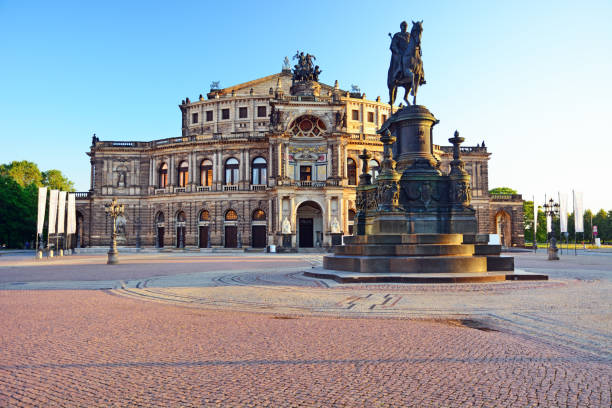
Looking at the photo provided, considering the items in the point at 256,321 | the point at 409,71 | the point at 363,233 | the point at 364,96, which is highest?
the point at 364,96

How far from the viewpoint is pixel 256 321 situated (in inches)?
315

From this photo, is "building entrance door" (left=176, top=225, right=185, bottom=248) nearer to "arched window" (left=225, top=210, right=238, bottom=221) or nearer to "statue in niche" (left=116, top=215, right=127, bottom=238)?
"arched window" (left=225, top=210, right=238, bottom=221)

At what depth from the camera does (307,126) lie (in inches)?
2135

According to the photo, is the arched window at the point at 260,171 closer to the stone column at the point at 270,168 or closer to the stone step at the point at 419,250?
the stone column at the point at 270,168

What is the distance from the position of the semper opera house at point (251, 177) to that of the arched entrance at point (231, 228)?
127mm

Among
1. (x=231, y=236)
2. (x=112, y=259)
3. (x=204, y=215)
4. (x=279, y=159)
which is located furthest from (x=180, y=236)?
(x=112, y=259)

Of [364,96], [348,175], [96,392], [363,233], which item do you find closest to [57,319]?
[96,392]

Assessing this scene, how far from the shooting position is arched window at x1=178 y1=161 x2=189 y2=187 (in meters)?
58.5

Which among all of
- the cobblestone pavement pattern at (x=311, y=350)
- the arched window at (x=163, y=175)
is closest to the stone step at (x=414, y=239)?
the cobblestone pavement pattern at (x=311, y=350)

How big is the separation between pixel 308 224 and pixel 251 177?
958cm

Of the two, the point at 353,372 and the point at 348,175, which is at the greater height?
the point at 348,175

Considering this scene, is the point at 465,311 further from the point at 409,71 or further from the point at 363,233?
the point at 409,71

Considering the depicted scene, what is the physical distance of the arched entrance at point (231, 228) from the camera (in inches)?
2178

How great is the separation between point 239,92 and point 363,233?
55.2 meters
